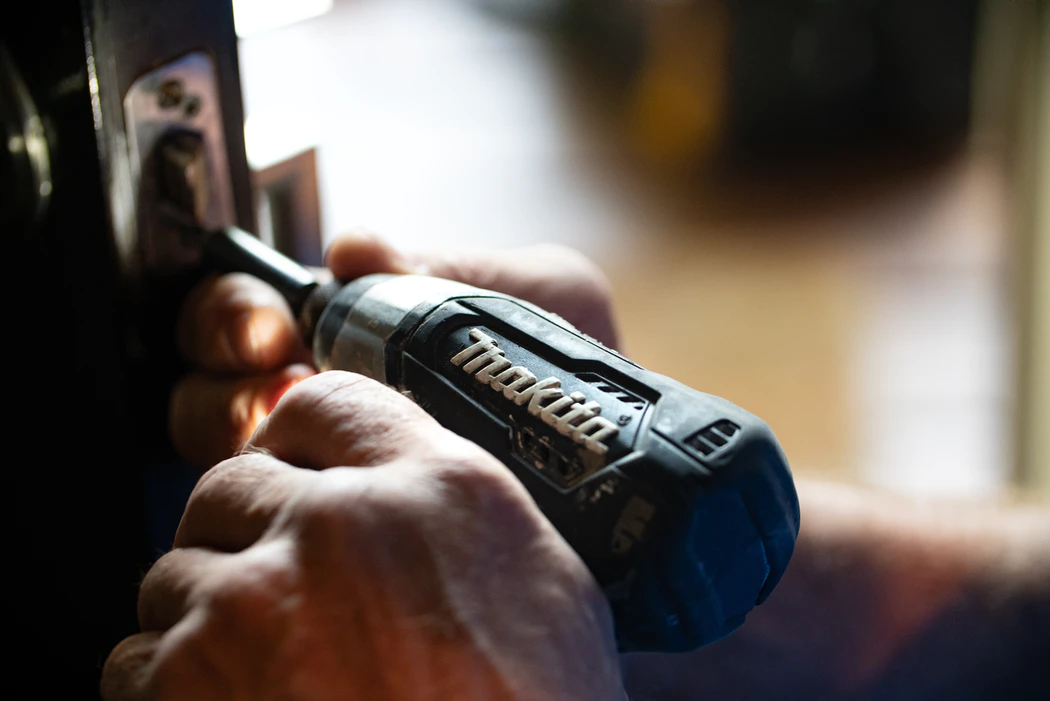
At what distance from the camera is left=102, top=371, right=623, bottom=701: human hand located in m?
0.30

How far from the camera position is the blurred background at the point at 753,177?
4.41 ft

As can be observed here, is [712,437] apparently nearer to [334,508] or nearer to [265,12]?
[334,508]

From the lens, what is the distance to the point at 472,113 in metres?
2.17

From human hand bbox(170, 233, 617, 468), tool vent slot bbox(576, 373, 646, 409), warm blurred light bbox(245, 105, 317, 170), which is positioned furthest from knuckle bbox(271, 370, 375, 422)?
warm blurred light bbox(245, 105, 317, 170)

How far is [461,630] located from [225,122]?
1.80 feet

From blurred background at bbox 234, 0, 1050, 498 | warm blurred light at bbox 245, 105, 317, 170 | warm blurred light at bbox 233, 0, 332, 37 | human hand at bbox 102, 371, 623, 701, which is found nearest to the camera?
human hand at bbox 102, 371, 623, 701

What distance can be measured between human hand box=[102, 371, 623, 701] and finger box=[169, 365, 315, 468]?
321mm

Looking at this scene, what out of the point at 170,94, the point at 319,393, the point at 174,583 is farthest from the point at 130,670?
the point at 170,94

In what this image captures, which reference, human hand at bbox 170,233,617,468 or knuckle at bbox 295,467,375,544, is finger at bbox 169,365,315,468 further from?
knuckle at bbox 295,467,375,544

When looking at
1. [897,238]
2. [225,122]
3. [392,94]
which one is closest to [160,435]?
[225,122]

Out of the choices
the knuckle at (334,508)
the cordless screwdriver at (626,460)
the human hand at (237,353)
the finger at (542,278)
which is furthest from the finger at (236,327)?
the knuckle at (334,508)

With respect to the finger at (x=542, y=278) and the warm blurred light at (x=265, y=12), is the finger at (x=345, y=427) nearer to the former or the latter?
the finger at (x=542, y=278)

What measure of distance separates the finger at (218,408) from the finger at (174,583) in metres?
0.29

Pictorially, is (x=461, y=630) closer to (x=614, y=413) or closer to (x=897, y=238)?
(x=614, y=413)
